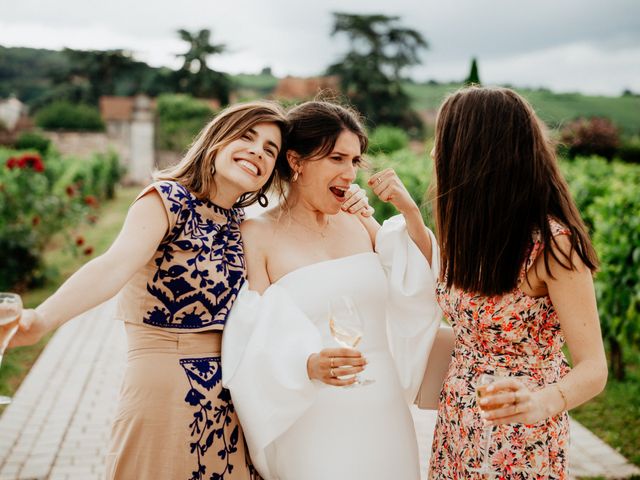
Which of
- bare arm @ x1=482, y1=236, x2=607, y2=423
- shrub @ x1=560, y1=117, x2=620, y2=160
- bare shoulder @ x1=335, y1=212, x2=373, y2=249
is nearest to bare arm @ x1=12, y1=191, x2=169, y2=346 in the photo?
bare shoulder @ x1=335, y1=212, x2=373, y2=249

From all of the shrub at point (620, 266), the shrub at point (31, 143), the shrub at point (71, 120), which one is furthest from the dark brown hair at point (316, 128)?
the shrub at point (71, 120)

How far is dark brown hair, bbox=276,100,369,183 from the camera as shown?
284 cm

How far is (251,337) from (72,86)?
209 feet

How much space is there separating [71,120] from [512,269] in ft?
144

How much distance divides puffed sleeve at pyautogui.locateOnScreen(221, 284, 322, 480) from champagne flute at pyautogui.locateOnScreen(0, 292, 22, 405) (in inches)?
35.7

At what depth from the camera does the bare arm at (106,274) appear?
6.22ft

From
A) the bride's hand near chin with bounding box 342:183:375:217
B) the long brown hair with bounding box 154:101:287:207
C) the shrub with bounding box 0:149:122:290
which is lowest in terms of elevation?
the shrub with bounding box 0:149:122:290

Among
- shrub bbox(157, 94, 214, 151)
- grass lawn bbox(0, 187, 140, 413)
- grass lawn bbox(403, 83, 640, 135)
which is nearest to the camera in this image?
grass lawn bbox(0, 187, 140, 413)

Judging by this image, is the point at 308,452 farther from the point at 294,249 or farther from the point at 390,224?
the point at 390,224

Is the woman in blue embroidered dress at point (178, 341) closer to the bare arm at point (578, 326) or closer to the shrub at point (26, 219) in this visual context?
the bare arm at point (578, 326)

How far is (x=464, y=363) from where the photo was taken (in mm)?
2422

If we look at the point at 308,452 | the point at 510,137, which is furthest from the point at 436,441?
the point at 510,137

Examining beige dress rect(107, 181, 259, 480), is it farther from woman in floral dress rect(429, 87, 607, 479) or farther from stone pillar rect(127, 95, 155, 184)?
stone pillar rect(127, 95, 155, 184)

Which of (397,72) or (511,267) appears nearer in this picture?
(511,267)
